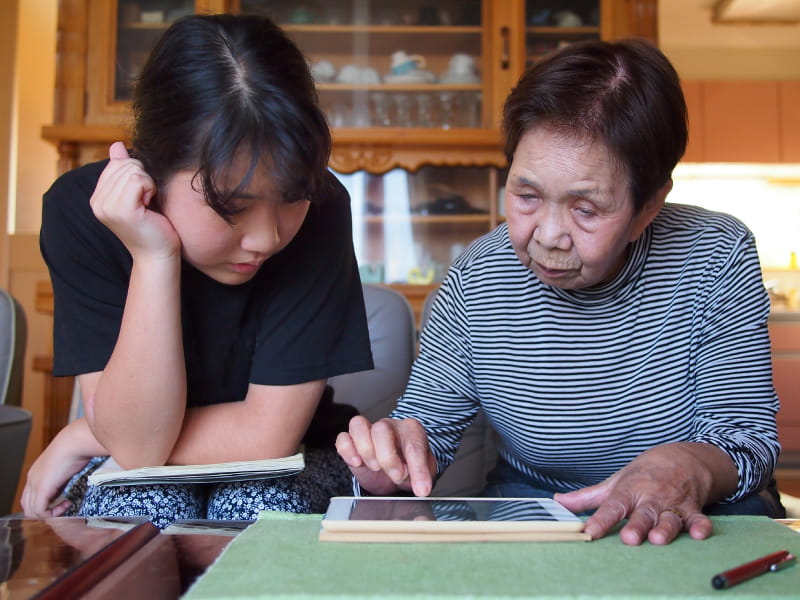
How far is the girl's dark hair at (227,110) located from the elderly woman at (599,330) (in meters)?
0.25

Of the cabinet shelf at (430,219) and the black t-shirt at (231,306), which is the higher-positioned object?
the cabinet shelf at (430,219)

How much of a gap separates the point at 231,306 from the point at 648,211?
1.71 ft

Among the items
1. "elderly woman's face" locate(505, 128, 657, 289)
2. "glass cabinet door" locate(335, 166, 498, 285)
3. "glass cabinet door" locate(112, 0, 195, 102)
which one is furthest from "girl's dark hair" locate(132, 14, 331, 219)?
"glass cabinet door" locate(112, 0, 195, 102)

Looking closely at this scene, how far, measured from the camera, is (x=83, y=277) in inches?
38.1

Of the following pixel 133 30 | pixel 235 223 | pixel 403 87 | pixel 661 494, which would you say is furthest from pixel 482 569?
pixel 133 30

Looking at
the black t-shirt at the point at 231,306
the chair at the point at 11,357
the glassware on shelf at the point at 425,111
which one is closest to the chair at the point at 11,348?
the chair at the point at 11,357

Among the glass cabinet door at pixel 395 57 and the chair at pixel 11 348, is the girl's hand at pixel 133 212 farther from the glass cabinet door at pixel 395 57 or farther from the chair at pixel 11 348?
the glass cabinet door at pixel 395 57

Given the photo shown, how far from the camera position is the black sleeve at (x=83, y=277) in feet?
3.15

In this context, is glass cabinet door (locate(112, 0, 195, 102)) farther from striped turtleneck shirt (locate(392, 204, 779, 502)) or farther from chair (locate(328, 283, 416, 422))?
striped turtleneck shirt (locate(392, 204, 779, 502))

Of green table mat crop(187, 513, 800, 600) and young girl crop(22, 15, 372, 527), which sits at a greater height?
young girl crop(22, 15, 372, 527)

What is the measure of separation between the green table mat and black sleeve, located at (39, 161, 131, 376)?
441 millimetres

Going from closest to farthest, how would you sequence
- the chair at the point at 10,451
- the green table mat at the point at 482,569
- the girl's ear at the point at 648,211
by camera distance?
the green table mat at the point at 482,569 < the girl's ear at the point at 648,211 < the chair at the point at 10,451

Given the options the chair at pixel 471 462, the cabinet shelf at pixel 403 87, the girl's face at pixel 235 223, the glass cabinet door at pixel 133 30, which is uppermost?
the glass cabinet door at pixel 133 30

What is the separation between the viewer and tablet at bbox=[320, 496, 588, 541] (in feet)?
1.93
